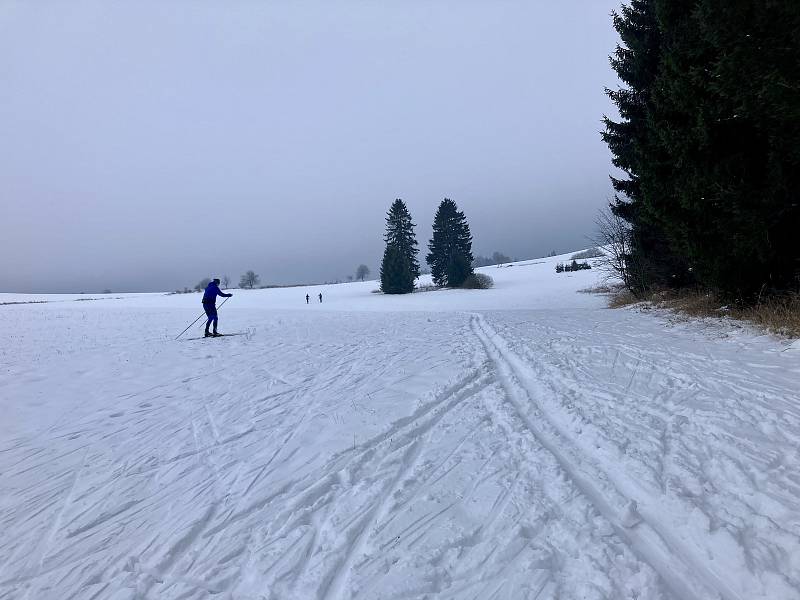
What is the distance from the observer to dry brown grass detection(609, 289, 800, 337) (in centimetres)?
636

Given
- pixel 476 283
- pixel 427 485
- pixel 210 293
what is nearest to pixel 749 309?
pixel 427 485

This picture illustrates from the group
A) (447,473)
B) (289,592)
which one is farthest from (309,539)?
(447,473)

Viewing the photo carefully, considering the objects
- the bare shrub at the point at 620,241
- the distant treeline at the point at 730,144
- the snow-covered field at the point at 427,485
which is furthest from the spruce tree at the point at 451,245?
the snow-covered field at the point at 427,485

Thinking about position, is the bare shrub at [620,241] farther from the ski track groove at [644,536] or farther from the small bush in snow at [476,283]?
the small bush in snow at [476,283]

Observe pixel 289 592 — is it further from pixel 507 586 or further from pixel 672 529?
pixel 672 529

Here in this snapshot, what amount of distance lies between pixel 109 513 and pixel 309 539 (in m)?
1.91

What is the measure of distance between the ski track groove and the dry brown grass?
17.7 feet

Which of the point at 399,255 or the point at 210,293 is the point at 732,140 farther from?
the point at 399,255

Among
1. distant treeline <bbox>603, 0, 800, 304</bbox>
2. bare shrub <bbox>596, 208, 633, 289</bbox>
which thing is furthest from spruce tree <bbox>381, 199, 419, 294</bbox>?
distant treeline <bbox>603, 0, 800, 304</bbox>

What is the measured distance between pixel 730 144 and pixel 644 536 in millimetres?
9098

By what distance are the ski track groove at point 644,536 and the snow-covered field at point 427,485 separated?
0.04ft

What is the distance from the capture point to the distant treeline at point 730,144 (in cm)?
580

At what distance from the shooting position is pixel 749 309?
7969mm

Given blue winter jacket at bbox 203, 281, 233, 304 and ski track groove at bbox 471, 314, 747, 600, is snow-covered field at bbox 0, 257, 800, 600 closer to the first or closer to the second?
ski track groove at bbox 471, 314, 747, 600
